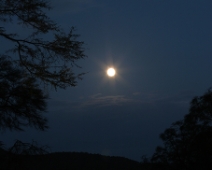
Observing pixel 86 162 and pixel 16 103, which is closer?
pixel 16 103

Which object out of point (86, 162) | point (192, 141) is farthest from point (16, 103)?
point (86, 162)

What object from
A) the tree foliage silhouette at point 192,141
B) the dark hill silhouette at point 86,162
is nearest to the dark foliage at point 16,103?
the tree foliage silhouette at point 192,141

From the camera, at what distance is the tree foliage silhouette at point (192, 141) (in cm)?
1852

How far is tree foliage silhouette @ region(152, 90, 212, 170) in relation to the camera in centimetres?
1852

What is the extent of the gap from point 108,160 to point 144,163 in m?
11.3

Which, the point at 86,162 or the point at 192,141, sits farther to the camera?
the point at 86,162

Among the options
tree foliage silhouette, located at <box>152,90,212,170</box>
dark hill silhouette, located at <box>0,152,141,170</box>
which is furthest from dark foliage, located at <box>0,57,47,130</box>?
dark hill silhouette, located at <box>0,152,141,170</box>

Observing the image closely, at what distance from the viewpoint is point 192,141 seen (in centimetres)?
1972

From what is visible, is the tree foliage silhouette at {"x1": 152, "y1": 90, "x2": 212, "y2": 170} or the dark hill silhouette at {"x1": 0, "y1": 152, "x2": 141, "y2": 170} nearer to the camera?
the tree foliage silhouette at {"x1": 152, "y1": 90, "x2": 212, "y2": 170}

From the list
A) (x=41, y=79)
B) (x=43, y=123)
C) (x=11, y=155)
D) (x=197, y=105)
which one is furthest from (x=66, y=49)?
(x=197, y=105)

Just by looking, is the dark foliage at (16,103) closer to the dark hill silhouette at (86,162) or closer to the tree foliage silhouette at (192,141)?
the tree foliage silhouette at (192,141)

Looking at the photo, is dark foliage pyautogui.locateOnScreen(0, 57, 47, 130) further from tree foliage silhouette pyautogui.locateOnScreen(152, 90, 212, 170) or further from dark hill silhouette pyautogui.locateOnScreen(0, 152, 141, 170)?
dark hill silhouette pyautogui.locateOnScreen(0, 152, 141, 170)

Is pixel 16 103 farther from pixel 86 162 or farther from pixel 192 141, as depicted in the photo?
pixel 86 162

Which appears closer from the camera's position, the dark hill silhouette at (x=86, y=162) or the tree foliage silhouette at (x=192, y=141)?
the tree foliage silhouette at (x=192, y=141)
